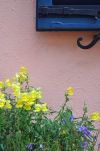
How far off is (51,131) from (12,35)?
0.88 meters

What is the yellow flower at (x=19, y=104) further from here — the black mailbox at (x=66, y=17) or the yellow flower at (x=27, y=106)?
the black mailbox at (x=66, y=17)

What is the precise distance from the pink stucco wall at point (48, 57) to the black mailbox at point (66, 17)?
12 centimetres

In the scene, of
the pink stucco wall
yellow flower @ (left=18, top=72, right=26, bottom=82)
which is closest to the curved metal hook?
the pink stucco wall

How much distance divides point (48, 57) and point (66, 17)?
338mm

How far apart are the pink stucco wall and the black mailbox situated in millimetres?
121

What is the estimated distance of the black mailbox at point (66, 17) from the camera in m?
3.41

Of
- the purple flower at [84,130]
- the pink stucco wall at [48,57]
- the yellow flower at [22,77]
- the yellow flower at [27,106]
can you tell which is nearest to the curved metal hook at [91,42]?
the pink stucco wall at [48,57]

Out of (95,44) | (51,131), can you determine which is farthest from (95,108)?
(51,131)

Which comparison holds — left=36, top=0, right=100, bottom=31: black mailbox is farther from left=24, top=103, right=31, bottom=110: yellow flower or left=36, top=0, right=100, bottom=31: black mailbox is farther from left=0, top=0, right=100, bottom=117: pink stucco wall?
left=24, top=103, right=31, bottom=110: yellow flower

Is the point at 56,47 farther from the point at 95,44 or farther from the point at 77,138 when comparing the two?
the point at 77,138

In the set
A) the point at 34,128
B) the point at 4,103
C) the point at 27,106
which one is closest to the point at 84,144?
the point at 34,128

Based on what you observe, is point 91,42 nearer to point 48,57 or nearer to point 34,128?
point 48,57

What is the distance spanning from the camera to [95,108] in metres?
3.65

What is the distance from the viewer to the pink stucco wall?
353 cm
